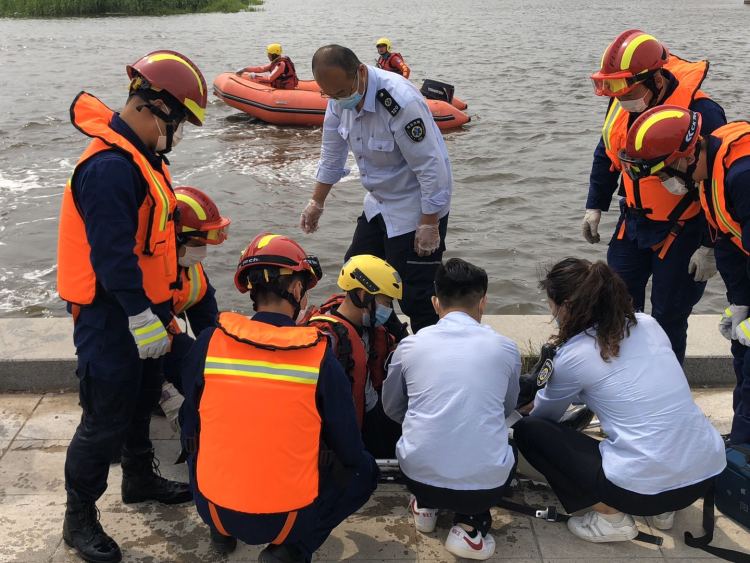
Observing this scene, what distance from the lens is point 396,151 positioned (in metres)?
3.96

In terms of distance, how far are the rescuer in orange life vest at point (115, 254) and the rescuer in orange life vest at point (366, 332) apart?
73 cm

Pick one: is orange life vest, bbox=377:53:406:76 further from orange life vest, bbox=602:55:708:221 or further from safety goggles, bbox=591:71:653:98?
safety goggles, bbox=591:71:653:98

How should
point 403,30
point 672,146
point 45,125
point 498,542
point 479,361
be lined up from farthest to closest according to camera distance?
point 403,30, point 45,125, point 672,146, point 498,542, point 479,361

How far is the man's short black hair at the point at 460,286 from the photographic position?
2994mm

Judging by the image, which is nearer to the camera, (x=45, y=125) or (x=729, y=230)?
(x=729, y=230)

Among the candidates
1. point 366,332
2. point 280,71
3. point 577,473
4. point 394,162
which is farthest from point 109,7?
point 577,473

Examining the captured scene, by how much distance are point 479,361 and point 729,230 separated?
1.33m

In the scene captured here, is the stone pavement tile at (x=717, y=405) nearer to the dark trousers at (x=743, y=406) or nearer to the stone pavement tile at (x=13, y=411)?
the dark trousers at (x=743, y=406)

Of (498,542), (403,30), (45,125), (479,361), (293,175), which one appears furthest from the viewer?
(403,30)

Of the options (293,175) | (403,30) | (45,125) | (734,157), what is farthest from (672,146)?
(403,30)

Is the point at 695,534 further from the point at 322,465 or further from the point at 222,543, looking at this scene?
the point at 222,543

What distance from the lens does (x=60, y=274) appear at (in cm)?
285

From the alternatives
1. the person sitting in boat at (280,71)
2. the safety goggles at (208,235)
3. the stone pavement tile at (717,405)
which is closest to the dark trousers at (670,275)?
the stone pavement tile at (717,405)

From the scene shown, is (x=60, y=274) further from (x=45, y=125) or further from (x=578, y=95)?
(x=578, y=95)
